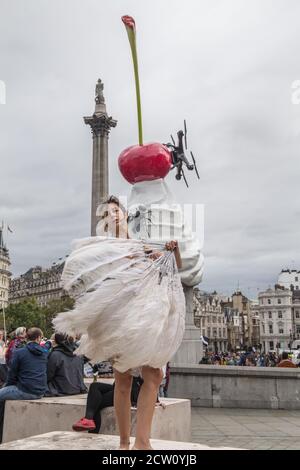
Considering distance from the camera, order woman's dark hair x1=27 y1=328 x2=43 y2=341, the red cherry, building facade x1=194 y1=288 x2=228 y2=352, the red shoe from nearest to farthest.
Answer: the red shoe → woman's dark hair x1=27 y1=328 x2=43 y2=341 → the red cherry → building facade x1=194 y1=288 x2=228 y2=352

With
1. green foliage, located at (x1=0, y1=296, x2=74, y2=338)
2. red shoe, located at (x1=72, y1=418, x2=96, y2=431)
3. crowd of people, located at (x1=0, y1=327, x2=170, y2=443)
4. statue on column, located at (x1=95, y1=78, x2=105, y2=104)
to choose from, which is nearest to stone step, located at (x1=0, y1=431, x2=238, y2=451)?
red shoe, located at (x1=72, y1=418, x2=96, y2=431)

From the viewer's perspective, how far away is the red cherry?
40.6 feet

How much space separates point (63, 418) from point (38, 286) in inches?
5099

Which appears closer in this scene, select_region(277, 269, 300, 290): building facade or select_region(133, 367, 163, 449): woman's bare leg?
select_region(133, 367, 163, 449): woman's bare leg

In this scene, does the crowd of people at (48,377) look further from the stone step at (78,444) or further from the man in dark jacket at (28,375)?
the stone step at (78,444)

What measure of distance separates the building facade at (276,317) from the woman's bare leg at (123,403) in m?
122

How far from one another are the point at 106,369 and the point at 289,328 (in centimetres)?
11833

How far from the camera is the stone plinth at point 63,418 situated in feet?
16.8

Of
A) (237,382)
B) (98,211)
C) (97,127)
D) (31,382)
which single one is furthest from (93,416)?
(97,127)

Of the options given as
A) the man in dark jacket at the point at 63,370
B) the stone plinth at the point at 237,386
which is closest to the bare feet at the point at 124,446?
the man in dark jacket at the point at 63,370

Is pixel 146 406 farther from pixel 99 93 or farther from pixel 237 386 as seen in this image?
pixel 99 93

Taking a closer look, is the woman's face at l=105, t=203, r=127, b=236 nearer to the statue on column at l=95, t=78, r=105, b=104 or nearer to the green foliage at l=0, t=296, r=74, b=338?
the statue on column at l=95, t=78, r=105, b=104

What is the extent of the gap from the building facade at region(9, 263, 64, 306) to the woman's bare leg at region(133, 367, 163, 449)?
113m
